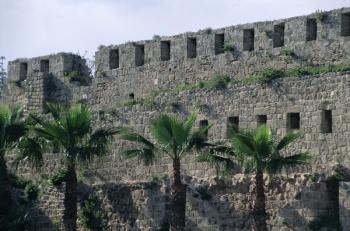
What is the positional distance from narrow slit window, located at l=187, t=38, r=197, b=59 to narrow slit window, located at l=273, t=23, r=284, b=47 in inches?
130

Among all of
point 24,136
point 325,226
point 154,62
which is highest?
point 154,62

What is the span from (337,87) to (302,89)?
1.20 metres

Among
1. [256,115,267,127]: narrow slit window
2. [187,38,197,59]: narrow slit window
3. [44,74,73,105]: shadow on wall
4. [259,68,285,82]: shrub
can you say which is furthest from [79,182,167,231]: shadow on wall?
[44,74,73,105]: shadow on wall

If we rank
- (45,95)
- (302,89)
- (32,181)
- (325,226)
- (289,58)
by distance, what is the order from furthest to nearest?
1. (45,95)
2. (32,181)
3. (289,58)
4. (302,89)
5. (325,226)

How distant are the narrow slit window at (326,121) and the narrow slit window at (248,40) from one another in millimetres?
5226

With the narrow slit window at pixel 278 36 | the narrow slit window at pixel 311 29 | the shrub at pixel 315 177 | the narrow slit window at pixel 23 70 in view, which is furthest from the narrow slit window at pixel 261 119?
the narrow slit window at pixel 23 70

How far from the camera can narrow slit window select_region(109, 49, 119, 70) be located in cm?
4700

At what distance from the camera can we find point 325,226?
120 ft

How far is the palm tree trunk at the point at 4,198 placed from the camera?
41938 mm

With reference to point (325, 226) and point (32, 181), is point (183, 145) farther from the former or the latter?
point (32, 181)

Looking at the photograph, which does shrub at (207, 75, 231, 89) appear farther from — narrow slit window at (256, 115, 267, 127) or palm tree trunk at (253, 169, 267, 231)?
palm tree trunk at (253, 169, 267, 231)

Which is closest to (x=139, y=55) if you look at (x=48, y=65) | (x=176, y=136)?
(x=48, y=65)

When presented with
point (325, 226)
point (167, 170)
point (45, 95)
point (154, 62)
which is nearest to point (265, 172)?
point (325, 226)

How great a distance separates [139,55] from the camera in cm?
4622
